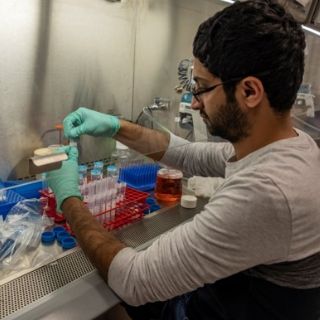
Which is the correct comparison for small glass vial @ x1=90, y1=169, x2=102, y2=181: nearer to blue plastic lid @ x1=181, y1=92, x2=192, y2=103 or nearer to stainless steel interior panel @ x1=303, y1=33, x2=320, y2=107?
blue plastic lid @ x1=181, y1=92, x2=192, y2=103

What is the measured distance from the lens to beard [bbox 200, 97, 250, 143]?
87 cm

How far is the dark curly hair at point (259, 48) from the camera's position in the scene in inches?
31.6

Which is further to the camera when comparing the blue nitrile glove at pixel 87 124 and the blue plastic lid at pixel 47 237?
the blue nitrile glove at pixel 87 124

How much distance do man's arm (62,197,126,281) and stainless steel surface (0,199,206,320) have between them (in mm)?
53

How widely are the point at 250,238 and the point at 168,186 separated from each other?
77 cm

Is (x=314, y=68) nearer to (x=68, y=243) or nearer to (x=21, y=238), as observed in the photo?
(x=68, y=243)

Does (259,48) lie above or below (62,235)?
above

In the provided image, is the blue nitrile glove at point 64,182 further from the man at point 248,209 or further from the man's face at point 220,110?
the man's face at point 220,110

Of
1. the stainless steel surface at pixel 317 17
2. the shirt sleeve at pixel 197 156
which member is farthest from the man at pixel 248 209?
the stainless steel surface at pixel 317 17

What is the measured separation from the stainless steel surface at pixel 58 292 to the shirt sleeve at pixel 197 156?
60 cm

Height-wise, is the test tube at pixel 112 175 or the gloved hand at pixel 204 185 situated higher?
the test tube at pixel 112 175

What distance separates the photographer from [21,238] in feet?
3.30

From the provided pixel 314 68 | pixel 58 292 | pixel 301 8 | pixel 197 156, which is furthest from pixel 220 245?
pixel 314 68

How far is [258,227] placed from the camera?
2.50 ft
